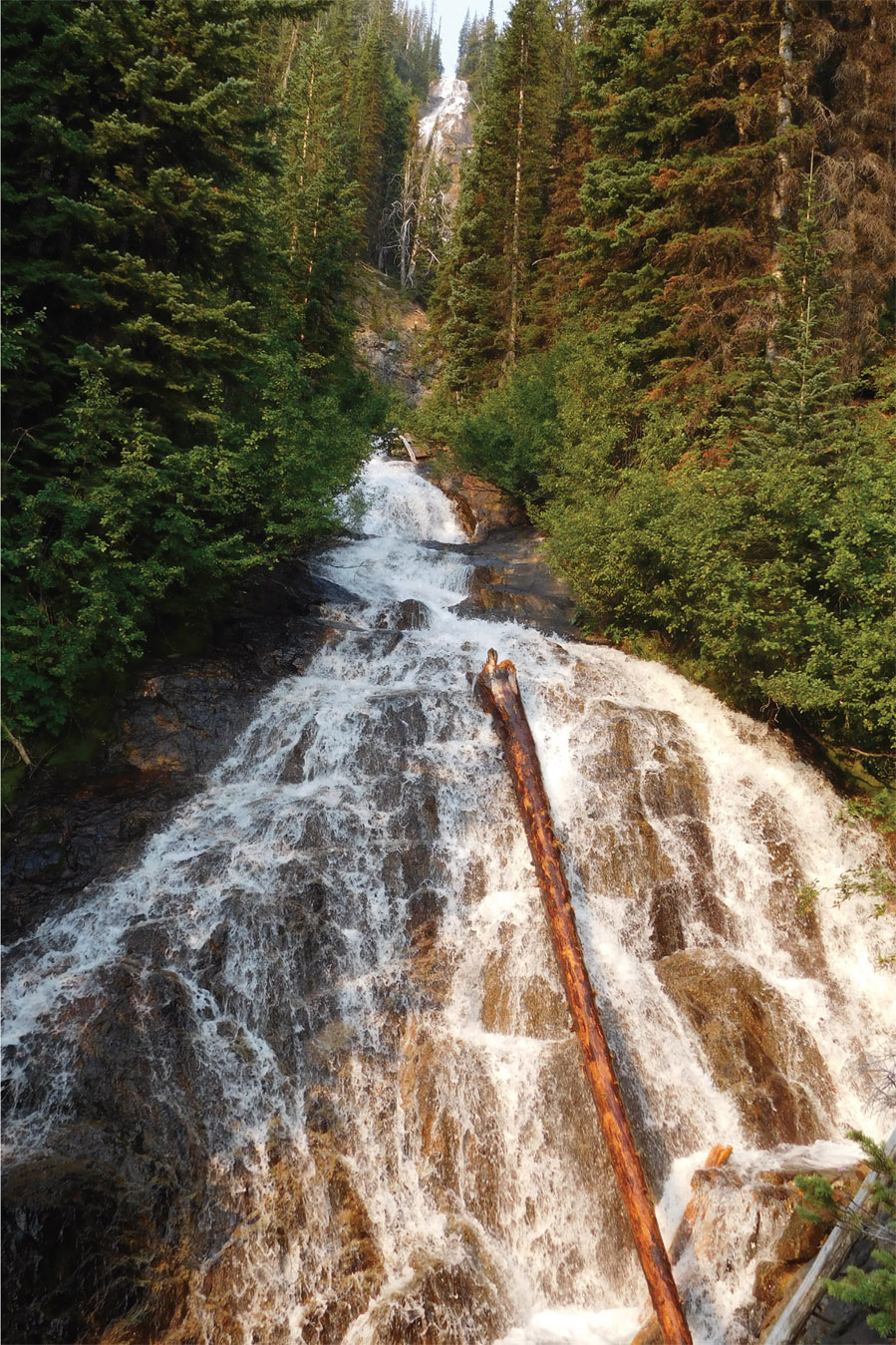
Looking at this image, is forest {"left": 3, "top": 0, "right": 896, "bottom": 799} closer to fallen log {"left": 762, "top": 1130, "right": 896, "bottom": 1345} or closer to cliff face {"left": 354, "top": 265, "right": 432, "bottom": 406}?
fallen log {"left": 762, "top": 1130, "right": 896, "bottom": 1345}

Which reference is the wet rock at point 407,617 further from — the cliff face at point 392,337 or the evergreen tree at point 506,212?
the cliff face at point 392,337

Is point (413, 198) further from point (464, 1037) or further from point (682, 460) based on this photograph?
point (464, 1037)

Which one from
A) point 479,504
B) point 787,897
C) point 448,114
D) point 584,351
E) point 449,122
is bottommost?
point 787,897

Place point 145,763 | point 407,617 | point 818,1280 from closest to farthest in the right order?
1. point 818,1280
2. point 145,763
3. point 407,617

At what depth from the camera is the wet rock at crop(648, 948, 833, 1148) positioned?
286 inches

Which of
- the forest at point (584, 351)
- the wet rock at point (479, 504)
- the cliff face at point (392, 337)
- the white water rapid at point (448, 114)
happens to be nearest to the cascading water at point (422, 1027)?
the forest at point (584, 351)

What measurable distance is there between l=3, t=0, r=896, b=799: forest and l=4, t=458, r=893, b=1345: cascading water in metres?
2.59

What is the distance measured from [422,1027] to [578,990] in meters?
1.74

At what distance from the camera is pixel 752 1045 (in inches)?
302

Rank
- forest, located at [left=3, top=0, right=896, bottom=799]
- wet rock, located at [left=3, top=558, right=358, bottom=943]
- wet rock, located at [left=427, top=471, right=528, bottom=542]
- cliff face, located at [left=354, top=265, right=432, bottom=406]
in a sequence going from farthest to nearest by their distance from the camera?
cliff face, located at [left=354, top=265, right=432, bottom=406] → wet rock, located at [left=427, top=471, right=528, bottom=542] → forest, located at [left=3, top=0, right=896, bottom=799] → wet rock, located at [left=3, top=558, right=358, bottom=943]

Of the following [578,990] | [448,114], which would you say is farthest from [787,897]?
[448,114]

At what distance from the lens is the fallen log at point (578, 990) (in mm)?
5606

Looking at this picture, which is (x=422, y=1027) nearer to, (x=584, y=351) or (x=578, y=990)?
(x=578, y=990)

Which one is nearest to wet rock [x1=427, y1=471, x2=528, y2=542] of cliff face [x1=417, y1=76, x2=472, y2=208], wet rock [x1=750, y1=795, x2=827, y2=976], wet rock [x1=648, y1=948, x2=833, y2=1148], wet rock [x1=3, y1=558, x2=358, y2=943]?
wet rock [x1=3, y1=558, x2=358, y2=943]
